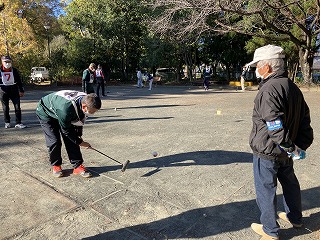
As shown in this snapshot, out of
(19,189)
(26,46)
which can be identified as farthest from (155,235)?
(26,46)

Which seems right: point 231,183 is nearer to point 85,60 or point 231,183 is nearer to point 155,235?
point 155,235

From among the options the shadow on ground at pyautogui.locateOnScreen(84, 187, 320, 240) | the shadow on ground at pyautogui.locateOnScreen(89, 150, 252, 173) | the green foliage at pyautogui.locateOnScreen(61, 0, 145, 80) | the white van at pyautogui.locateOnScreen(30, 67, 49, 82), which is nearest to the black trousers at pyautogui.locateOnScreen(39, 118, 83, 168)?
the shadow on ground at pyautogui.locateOnScreen(89, 150, 252, 173)

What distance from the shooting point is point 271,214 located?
248cm

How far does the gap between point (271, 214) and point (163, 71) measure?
107ft

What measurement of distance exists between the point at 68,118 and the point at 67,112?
8 cm

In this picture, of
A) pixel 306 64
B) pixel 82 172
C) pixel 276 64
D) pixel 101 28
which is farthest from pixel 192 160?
pixel 101 28

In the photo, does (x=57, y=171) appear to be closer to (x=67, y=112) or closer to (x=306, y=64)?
(x=67, y=112)

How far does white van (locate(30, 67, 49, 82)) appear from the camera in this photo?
24422mm

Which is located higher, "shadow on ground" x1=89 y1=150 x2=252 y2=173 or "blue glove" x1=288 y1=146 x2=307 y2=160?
"blue glove" x1=288 y1=146 x2=307 y2=160

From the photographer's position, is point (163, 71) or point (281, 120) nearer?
point (281, 120)

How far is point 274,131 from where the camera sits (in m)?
2.23

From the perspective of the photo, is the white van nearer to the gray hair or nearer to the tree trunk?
the tree trunk

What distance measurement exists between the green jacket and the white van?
73.0 feet

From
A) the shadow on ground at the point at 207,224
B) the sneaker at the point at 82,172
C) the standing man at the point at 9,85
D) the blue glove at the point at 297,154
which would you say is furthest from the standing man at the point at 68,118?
the standing man at the point at 9,85
